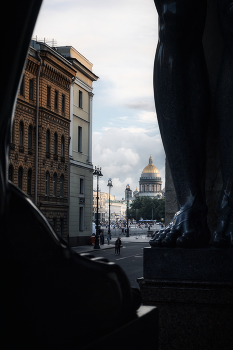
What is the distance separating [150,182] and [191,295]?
604 feet

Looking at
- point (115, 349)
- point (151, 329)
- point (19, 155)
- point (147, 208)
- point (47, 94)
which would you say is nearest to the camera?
point (115, 349)

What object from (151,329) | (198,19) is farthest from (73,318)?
(198,19)

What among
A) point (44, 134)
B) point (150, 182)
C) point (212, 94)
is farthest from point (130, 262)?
point (150, 182)

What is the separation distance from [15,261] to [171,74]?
1880 mm

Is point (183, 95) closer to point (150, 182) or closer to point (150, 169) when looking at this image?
point (150, 182)

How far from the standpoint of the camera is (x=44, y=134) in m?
34.2

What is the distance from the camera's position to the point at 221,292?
1.93 metres

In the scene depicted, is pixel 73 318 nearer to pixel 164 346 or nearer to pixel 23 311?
pixel 23 311

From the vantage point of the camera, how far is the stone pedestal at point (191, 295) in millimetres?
1900

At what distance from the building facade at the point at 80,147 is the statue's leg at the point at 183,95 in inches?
1404

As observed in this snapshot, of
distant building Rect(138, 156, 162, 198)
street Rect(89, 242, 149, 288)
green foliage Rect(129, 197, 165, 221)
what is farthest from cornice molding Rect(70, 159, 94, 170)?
distant building Rect(138, 156, 162, 198)

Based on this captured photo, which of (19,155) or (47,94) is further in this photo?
(47,94)

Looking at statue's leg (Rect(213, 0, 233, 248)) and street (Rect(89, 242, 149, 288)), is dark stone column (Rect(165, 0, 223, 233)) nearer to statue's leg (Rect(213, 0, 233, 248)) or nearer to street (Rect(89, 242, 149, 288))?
statue's leg (Rect(213, 0, 233, 248))

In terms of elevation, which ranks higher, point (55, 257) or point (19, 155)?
point (19, 155)
